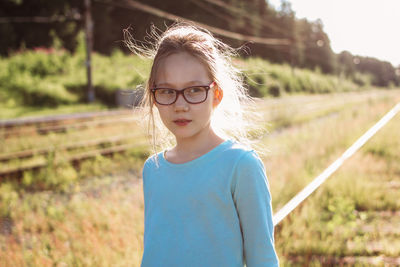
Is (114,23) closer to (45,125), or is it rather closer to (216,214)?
(45,125)

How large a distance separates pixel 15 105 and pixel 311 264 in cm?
1644

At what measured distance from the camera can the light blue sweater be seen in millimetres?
1190

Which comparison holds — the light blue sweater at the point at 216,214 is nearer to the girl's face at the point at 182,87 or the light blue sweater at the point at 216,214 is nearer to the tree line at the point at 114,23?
the girl's face at the point at 182,87

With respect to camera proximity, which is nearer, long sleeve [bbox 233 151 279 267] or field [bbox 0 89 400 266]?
long sleeve [bbox 233 151 279 267]

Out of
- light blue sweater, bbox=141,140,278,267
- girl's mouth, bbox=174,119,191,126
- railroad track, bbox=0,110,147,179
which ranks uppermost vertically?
girl's mouth, bbox=174,119,191,126

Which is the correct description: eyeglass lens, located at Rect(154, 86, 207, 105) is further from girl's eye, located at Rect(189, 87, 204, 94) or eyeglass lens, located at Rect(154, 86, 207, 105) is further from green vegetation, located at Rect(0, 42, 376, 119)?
green vegetation, located at Rect(0, 42, 376, 119)

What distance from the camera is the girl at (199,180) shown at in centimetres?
120

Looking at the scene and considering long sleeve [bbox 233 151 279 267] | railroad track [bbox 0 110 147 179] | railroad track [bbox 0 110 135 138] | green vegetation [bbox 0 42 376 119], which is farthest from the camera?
green vegetation [bbox 0 42 376 119]

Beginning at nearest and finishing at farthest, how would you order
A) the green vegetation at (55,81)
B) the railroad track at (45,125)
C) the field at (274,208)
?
the field at (274,208), the railroad track at (45,125), the green vegetation at (55,81)

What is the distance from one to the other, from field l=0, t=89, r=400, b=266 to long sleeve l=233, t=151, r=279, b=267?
47cm

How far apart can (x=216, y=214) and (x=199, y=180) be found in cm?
13

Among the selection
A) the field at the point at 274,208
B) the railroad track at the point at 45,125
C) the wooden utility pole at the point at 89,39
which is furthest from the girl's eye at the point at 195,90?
the wooden utility pole at the point at 89,39

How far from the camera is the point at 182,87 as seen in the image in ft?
4.36

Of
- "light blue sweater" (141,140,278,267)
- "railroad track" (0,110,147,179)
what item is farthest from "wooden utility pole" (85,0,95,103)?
"light blue sweater" (141,140,278,267)
